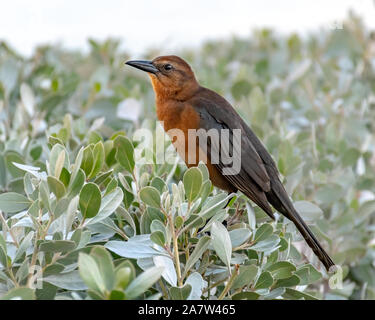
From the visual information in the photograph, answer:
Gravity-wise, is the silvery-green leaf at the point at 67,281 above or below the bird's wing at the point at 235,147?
below

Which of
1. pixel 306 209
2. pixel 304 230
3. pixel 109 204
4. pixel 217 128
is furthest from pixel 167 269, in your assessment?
pixel 217 128

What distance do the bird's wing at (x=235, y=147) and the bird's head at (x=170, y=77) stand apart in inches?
9.3

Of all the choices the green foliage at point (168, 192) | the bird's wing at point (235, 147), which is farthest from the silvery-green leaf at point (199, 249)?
the bird's wing at point (235, 147)

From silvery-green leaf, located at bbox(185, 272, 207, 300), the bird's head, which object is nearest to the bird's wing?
the bird's head

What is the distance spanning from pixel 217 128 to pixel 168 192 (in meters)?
1.58

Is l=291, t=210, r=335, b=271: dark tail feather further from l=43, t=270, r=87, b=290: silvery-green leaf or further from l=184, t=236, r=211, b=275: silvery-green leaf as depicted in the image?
l=43, t=270, r=87, b=290: silvery-green leaf

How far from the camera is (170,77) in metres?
4.36

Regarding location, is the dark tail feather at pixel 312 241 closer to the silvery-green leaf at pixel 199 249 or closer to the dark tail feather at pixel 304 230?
the dark tail feather at pixel 304 230

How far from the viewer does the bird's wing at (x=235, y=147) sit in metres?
3.46

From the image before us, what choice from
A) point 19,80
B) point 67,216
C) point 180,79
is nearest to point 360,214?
point 180,79

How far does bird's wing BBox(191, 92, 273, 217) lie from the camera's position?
3.46 m

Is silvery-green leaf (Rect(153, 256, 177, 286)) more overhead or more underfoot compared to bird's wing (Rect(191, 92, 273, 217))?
more underfoot

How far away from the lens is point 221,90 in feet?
17.8

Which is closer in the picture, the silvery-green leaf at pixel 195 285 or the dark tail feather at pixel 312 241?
the silvery-green leaf at pixel 195 285
